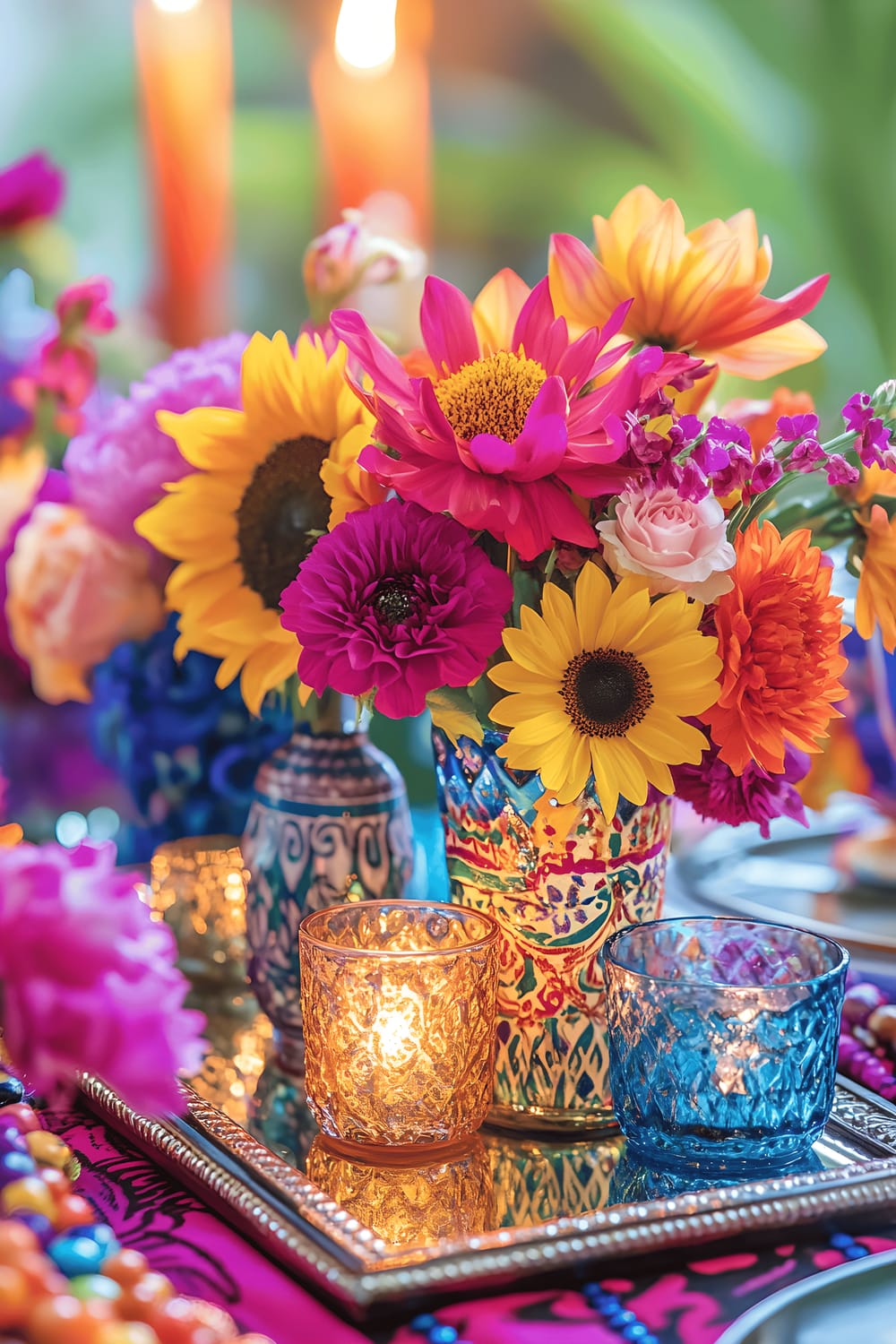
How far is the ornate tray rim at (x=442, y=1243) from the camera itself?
0.37 m

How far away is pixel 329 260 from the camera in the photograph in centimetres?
63

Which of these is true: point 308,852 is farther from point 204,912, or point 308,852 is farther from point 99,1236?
point 99,1236

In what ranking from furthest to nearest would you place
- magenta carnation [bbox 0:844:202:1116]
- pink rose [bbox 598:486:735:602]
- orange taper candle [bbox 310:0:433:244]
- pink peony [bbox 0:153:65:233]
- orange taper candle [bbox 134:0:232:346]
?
1. orange taper candle [bbox 310:0:433:244]
2. orange taper candle [bbox 134:0:232:346]
3. pink peony [bbox 0:153:65:233]
4. pink rose [bbox 598:486:735:602]
5. magenta carnation [bbox 0:844:202:1116]

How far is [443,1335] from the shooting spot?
36cm

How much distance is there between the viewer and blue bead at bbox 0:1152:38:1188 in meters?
0.37

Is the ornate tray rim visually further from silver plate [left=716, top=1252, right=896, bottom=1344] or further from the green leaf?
the green leaf

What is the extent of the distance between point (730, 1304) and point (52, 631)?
46 centimetres

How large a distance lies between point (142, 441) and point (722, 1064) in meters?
0.37

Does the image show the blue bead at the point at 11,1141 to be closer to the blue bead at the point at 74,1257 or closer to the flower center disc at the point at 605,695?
the blue bead at the point at 74,1257

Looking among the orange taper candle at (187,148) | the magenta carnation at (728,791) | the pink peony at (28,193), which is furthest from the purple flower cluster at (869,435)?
the orange taper candle at (187,148)

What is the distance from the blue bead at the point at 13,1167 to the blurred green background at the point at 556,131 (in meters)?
1.88

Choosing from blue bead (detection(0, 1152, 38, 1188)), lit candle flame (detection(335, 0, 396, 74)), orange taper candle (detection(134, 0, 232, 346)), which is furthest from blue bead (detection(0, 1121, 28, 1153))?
orange taper candle (detection(134, 0, 232, 346))

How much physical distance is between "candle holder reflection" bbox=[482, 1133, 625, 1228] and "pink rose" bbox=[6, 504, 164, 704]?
31 cm

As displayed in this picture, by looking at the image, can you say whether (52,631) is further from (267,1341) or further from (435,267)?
(435,267)
